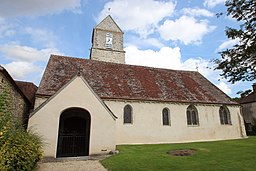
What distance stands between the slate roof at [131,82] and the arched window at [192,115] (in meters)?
0.83

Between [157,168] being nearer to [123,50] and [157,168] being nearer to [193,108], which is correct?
[193,108]

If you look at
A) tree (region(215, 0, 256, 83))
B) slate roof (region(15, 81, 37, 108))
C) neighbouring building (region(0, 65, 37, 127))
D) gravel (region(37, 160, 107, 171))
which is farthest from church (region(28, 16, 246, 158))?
tree (region(215, 0, 256, 83))

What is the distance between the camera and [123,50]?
31.4m

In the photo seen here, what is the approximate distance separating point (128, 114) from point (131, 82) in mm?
3800

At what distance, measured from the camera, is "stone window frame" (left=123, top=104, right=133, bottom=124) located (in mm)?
16656

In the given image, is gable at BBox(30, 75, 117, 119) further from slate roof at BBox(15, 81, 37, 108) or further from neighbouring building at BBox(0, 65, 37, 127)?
slate roof at BBox(15, 81, 37, 108)

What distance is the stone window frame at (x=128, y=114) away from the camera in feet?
54.6

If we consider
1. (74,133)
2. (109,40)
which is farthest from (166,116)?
(109,40)

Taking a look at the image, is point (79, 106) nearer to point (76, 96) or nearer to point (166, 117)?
point (76, 96)

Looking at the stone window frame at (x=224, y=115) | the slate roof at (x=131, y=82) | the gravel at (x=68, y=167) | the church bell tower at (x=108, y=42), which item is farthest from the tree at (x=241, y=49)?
the church bell tower at (x=108, y=42)

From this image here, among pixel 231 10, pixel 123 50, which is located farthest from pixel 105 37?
pixel 231 10

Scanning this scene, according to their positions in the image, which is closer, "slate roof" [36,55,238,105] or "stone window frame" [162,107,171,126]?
"slate roof" [36,55,238,105]

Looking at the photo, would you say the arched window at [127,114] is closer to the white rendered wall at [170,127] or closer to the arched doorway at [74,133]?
the white rendered wall at [170,127]

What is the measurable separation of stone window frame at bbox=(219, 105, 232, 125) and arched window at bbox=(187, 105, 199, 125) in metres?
3.28
